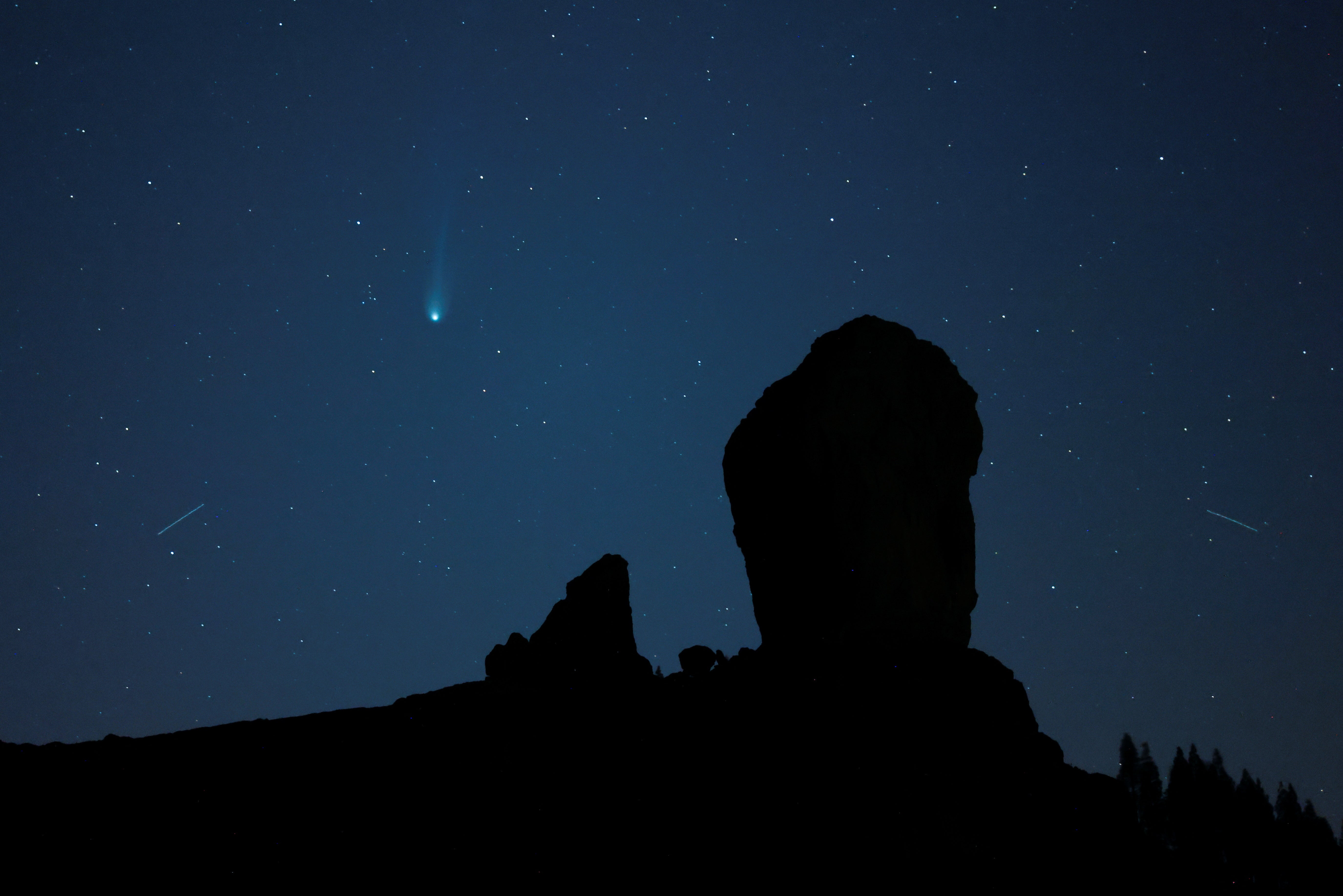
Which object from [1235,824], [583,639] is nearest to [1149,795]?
[1235,824]

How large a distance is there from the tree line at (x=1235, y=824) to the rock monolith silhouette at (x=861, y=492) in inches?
1401

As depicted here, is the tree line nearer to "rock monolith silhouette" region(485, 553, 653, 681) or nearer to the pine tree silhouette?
the pine tree silhouette

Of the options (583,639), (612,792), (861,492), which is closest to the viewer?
(612,792)

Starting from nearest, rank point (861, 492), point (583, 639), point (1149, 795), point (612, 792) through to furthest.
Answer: point (612, 792), point (861, 492), point (583, 639), point (1149, 795)

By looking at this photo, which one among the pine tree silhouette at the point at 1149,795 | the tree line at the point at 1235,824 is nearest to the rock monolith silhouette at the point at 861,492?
the tree line at the point at 1235,824

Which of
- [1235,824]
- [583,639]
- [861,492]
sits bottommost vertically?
[1235,824]

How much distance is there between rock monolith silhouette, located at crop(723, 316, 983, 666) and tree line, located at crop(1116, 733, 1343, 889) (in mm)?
35574

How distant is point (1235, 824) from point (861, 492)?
49700mm

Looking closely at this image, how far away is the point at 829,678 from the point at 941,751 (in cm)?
158

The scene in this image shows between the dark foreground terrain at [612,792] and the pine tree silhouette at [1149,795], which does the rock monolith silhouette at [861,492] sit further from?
the pine tree silhouette at [1149,795]

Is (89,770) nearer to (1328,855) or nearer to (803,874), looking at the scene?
(803,874)

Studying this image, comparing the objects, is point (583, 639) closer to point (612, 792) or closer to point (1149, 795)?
point (612, 792)

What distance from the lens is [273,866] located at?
804 centimetres

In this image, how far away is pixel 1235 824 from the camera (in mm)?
47500
